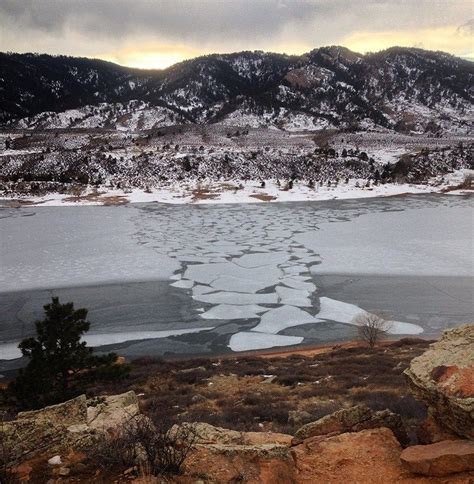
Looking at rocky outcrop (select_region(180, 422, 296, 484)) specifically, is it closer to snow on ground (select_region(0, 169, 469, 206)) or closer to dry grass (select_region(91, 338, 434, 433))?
dry grass (select_region(91, 338, 434, 433))

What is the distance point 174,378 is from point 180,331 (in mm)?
3476

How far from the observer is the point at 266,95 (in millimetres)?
131375

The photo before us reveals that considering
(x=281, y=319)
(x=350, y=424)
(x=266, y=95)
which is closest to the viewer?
(x=350, y=424)

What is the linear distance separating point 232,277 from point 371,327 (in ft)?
23.6

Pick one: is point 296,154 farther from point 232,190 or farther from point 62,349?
point 62,349

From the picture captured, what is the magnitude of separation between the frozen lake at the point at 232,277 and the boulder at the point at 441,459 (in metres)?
9.75

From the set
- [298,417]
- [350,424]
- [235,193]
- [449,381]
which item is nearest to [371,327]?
[298,417]

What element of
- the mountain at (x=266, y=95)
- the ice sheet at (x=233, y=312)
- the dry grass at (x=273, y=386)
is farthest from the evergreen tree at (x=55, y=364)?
the mountain at (x=266, y=95)

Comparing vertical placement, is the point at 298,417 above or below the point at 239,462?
below

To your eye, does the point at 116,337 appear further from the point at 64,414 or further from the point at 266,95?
the point at 266,95

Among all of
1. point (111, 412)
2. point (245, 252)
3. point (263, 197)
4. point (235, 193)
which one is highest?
point (235, 193)

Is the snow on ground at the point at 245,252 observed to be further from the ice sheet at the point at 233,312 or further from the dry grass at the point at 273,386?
the dry grass at the point at 273,386

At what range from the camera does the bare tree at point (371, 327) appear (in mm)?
14195

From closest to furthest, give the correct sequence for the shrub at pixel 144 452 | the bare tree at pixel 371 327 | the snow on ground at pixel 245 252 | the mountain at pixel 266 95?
1. the shrub at pixel 144 452
2. the bare tree at pixel 371 327
3. the snow on ground at pixel 245 252
4. the mountain at pixel 266 95
